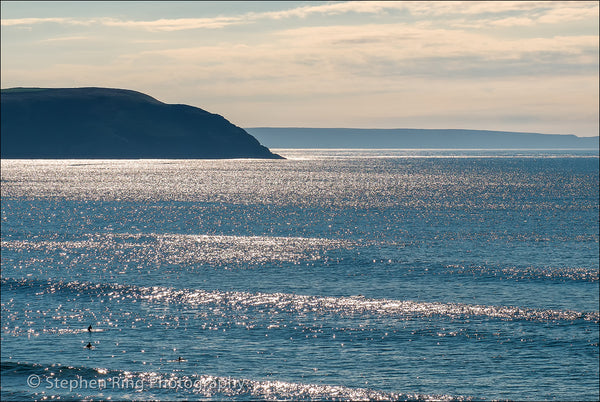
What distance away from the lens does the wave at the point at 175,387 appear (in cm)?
5506

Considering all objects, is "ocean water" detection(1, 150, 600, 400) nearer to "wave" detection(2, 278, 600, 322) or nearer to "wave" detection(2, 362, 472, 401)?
"wave" detection(2, 362, 472, 401)

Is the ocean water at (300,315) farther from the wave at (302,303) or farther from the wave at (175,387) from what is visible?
the wave at (302,303)

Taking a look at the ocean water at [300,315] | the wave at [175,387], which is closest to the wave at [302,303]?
the ocean water at [300,315]

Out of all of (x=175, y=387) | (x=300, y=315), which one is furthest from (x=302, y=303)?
(x=175, y=387)

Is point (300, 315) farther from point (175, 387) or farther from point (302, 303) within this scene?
point (175, 387)

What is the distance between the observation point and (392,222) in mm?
164875

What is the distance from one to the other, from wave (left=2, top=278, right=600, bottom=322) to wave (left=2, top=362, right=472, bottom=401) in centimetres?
2216

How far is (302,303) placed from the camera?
83250mm

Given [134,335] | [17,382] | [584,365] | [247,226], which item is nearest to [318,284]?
[134,335]

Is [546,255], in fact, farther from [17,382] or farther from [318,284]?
[17,382]

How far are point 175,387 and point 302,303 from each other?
28.7 meters

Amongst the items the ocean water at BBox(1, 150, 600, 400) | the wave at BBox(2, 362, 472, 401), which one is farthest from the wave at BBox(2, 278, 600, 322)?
the wave at BBox(2, 362, 472, 401)

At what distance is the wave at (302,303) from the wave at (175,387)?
22.2 metres

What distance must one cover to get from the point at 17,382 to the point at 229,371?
660 inches
